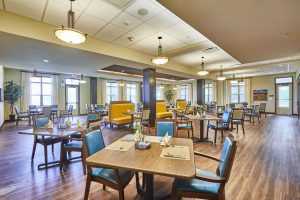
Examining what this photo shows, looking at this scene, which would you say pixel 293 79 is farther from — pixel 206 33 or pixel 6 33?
pixel 6 33

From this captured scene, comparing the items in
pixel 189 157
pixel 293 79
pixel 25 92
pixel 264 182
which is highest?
pixel 293 79

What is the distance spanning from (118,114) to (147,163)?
19.8 feet

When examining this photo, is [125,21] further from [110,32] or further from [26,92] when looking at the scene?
[26,92]

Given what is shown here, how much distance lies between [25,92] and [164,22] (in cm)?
967

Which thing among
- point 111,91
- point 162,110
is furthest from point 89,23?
point 111,91

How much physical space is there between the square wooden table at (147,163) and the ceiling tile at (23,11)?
3283 mm

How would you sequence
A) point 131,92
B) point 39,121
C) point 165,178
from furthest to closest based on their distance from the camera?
point 131,92
point 39,121
point 165,178

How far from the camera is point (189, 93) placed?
653 inches

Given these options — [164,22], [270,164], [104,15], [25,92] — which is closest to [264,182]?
[270,164]

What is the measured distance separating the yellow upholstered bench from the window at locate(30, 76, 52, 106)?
5862 mm

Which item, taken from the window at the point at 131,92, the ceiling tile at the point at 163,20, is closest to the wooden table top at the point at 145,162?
the ceiling tile at the point at 163,20

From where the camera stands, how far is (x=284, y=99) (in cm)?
1167

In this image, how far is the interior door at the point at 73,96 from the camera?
11539mm

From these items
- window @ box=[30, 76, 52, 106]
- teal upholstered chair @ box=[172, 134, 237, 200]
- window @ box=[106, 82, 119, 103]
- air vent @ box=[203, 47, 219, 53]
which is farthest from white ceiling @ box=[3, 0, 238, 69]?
window @ box=[106, 82, 119, 103]
